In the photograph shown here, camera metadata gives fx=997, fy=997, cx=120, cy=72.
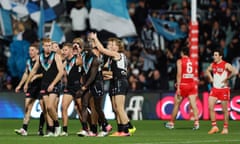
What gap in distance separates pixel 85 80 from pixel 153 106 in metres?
10.4

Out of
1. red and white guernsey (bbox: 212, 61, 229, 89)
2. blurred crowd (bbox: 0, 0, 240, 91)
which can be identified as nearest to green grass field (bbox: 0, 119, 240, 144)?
red and white guernsey (bbox: 212, 61, 229, 89)

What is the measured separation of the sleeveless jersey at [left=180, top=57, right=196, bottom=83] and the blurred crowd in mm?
6555

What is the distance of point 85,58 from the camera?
24297mm

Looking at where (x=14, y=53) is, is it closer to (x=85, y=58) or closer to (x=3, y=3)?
(x=3, y=3)

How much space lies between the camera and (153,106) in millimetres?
34594

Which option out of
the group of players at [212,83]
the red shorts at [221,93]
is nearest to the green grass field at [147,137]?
the group of players at [212,83]

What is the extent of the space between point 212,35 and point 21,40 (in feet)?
23.4

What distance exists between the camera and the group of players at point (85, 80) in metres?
24.3

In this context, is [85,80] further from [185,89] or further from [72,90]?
[185,89]

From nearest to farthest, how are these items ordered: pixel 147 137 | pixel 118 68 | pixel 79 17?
1. pixel 147 137
2. pixel 118 68
3. pixel 79 17

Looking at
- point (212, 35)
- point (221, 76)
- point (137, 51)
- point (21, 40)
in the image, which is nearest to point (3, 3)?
point (21, 40)

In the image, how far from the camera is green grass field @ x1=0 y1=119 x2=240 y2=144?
22030 millimetres

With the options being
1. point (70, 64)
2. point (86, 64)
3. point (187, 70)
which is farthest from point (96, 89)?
point (187, 70)

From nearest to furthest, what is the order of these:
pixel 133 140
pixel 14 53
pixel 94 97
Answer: pixel 133 140 → pixel 94 97 → pixel 14 53
